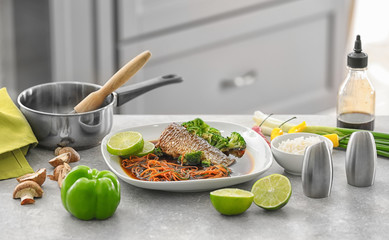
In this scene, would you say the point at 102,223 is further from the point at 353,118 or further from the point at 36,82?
the point at 36,82

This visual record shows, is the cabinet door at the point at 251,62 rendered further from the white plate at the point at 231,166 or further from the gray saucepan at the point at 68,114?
the white plate at the point at 231,166

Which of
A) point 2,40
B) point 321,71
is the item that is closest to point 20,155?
point 2,40

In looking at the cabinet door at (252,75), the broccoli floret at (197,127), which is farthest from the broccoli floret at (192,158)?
the cabinet door at (252,75)

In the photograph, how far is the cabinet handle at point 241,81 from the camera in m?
3.94

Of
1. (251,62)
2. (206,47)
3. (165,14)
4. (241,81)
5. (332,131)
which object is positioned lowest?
(241,81)

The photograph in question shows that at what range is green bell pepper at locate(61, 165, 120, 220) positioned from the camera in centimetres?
159

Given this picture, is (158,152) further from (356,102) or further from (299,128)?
(356,102)

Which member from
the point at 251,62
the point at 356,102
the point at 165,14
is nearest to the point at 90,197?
the point at 356,102

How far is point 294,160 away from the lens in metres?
1.81

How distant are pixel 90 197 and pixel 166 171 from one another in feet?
0.84

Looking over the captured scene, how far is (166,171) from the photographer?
1.78 metres

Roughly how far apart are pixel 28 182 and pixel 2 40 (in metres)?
1.68

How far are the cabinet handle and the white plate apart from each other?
1857mm

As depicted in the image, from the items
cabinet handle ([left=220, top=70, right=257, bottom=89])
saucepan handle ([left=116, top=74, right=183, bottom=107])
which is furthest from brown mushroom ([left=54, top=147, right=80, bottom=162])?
cabinet handle ([left=220, top=70, right=257, bottom=89])
